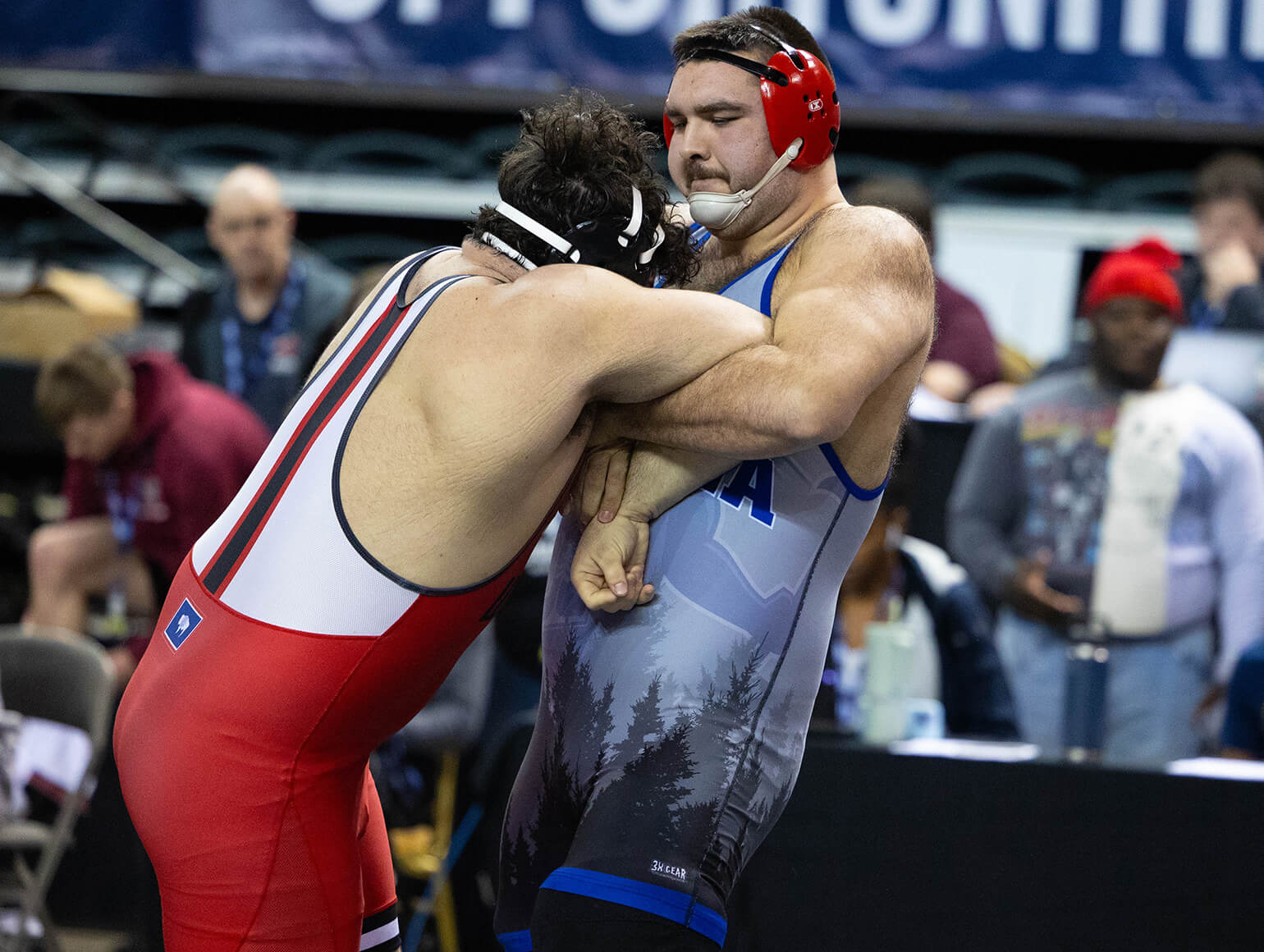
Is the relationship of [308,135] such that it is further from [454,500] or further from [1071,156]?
[454,500]

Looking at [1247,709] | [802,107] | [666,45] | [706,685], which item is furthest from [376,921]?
[666,45]

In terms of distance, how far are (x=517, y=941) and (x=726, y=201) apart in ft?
3.93

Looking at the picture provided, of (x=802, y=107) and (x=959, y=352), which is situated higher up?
(x=802, y=107)

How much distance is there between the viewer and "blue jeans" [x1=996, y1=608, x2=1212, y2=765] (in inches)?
159

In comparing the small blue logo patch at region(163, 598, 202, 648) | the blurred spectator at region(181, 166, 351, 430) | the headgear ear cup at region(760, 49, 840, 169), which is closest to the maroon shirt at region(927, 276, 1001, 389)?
the blurred spectator at region(181, 166, 351, 430)

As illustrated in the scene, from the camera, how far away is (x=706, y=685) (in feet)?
6.84

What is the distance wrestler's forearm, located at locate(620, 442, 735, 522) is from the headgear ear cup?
0.51 metres

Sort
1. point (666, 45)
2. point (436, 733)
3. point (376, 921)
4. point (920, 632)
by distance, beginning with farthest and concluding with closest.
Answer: point (666, 45)
point (436, 733)
point (920, 632)
point (376, 921)

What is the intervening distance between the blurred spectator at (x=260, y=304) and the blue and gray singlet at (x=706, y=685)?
3.20 m

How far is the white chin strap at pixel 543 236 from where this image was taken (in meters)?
2.01

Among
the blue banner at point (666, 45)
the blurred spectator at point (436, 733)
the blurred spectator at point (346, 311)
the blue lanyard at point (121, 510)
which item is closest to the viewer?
the blurred spectator at point (346, 311)

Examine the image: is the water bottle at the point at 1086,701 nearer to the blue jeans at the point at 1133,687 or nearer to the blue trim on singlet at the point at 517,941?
the blue jeans at the point at 1133,687

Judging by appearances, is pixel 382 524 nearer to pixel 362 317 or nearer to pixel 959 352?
pixel 362 317

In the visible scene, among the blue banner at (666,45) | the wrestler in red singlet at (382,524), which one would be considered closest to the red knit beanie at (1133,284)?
the blue banner at (666,45)
